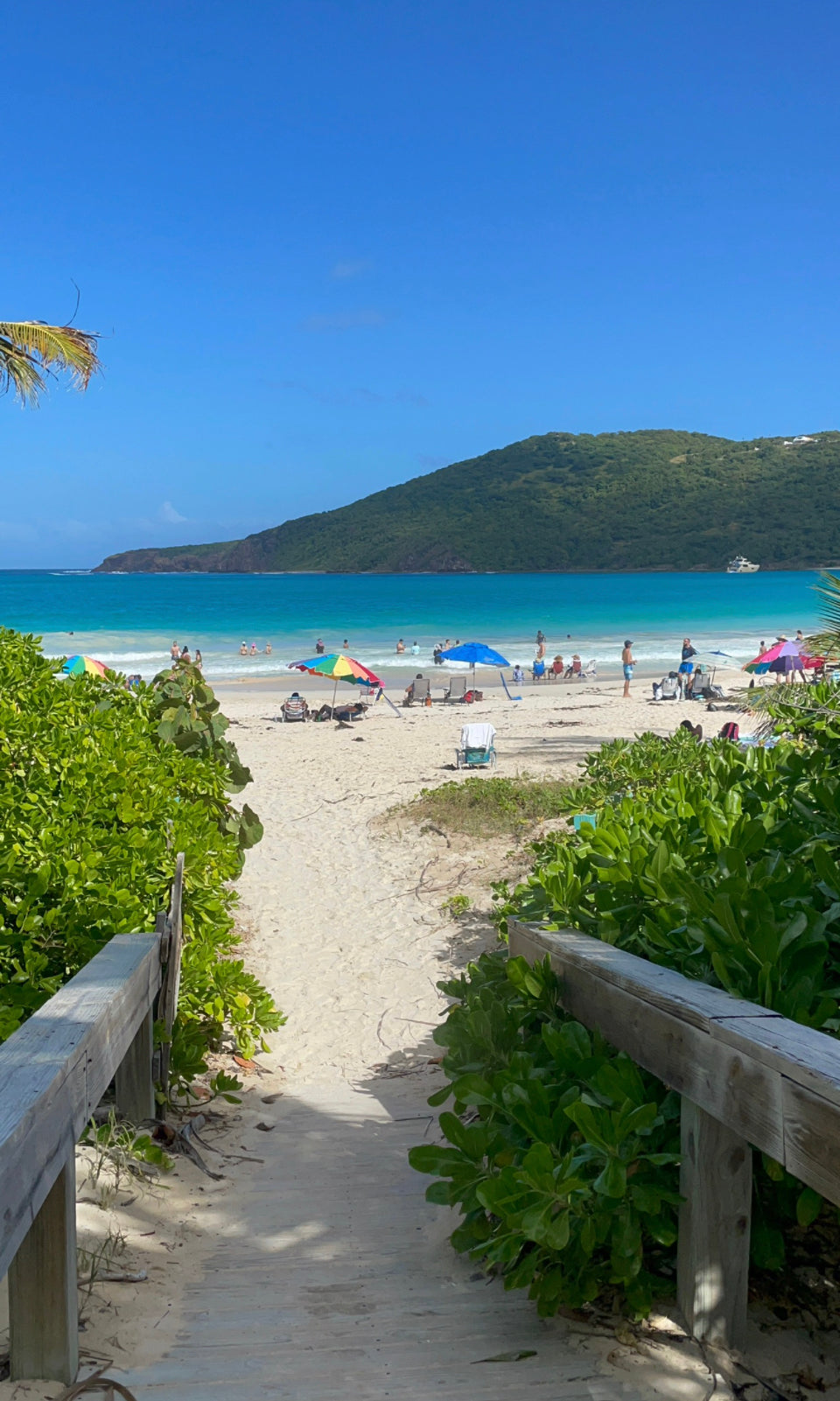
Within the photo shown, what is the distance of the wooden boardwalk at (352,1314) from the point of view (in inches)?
73.4

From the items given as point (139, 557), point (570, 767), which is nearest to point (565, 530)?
point (139, 557)

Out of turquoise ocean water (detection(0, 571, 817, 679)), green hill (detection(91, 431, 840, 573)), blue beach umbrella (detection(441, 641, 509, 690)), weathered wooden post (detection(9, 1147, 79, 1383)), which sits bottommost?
weathered wooden post (detection(9, 1147, 79, 1383))

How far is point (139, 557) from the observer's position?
6629 inches

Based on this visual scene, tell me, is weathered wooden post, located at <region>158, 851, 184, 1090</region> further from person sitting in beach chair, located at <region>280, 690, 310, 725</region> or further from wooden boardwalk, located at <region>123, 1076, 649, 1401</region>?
person sitting in beach chair, located at <region>280, 690, 310, 725</region>

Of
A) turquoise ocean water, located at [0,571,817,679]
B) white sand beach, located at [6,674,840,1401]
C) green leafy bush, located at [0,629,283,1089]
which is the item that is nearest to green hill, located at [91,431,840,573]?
turquoise ocean water, located at [0,571,817,679]

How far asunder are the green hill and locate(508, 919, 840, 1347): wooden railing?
9877 centimetres

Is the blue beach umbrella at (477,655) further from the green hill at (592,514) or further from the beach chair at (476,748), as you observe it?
the green hill at (592,514)

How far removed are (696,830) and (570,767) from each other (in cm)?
899

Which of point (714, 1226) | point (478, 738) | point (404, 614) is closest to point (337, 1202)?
point (714, 1226)

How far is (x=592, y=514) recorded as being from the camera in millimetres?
121000

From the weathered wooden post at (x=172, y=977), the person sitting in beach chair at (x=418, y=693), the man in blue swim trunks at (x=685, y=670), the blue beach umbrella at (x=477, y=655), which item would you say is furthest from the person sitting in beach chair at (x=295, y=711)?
the weathered wooden post at (x=172, y=977)

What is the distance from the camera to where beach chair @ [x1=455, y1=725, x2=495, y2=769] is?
13.5m

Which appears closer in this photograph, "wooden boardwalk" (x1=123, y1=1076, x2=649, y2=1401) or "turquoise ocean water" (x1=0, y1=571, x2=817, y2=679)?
"wooden boardwalk" (x1=123, y1=1076, x2=649, y2=1401)

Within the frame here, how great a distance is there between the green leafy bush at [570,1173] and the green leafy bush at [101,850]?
1373 mm
